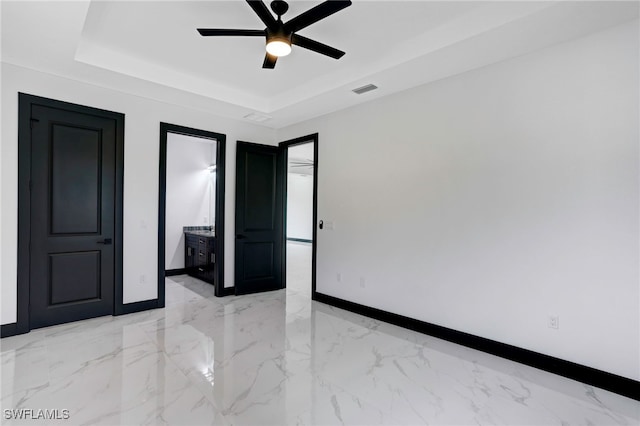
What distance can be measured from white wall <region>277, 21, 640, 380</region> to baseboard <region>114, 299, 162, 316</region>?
8.93ft

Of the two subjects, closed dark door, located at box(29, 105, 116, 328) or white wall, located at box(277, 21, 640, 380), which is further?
closed dark door, located at box(29, 105, 116, 328)

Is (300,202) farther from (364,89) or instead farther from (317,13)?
(317,13)

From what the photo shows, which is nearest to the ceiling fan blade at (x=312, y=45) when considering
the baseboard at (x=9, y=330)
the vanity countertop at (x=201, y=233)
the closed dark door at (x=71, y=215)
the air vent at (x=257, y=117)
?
the air vent at (x=257, y=117)

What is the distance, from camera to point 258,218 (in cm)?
526

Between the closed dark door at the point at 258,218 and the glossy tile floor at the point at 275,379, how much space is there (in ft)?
4.71

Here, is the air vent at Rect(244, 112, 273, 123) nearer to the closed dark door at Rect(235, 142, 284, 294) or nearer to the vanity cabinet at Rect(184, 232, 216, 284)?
the closed dark door at Rect(235, 142, 284, 294)

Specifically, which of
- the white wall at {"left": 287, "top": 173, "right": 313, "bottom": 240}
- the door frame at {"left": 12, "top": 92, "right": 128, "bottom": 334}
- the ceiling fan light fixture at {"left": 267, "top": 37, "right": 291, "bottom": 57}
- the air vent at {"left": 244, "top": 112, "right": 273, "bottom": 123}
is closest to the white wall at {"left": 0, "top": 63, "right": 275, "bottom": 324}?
the door frame at {"left": 12, "top": 92, "right": 128, "bottom": 334}

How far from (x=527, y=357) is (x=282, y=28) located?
340 cm

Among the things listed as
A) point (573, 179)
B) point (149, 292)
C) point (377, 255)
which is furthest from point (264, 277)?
point (573, 179)

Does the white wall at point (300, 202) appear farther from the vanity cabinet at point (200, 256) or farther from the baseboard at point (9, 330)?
the baseboard at point (9, 330)

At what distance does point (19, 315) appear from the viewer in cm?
334

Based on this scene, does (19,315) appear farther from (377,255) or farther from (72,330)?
(377,255)

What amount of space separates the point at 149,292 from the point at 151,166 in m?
1.65

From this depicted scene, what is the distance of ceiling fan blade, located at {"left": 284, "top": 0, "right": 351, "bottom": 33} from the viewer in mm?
2090
